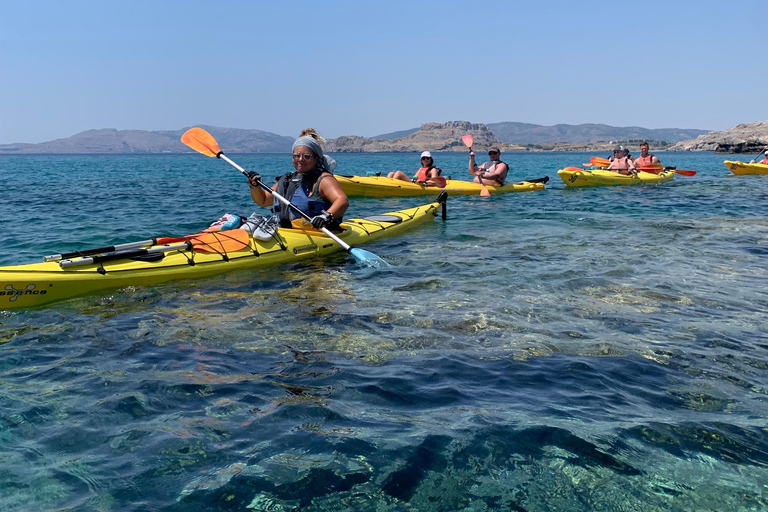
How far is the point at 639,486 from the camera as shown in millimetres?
2781

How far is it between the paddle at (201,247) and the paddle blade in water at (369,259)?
1524mm

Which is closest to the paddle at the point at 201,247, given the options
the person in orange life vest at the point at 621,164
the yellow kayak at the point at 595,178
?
the yellow kayak at the point at 595,178

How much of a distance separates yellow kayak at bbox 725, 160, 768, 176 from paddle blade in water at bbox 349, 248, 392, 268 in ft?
92.9

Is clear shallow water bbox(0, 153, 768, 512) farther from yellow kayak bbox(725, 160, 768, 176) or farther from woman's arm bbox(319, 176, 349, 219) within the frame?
yellow kayak bbox(725, 160, 768, 176)

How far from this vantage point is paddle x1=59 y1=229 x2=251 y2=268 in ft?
20.5

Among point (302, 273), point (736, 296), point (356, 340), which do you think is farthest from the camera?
point (302, 273)

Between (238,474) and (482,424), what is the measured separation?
146cm

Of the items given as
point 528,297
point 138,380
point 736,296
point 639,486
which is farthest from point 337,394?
point 736,296

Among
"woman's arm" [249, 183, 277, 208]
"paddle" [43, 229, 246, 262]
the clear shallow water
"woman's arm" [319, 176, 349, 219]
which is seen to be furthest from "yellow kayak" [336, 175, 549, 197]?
→ "paddle" [43, 229, 246, 262]

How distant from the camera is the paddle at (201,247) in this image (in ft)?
20.5

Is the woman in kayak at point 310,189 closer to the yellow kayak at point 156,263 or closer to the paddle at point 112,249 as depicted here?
the yellow kayak at point 156,263

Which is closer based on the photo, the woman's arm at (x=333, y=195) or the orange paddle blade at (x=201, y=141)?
the woman's arm at (x=333, y=195)

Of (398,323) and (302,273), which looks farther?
(302,273)

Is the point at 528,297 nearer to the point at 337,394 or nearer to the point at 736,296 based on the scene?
the point at 736,296
